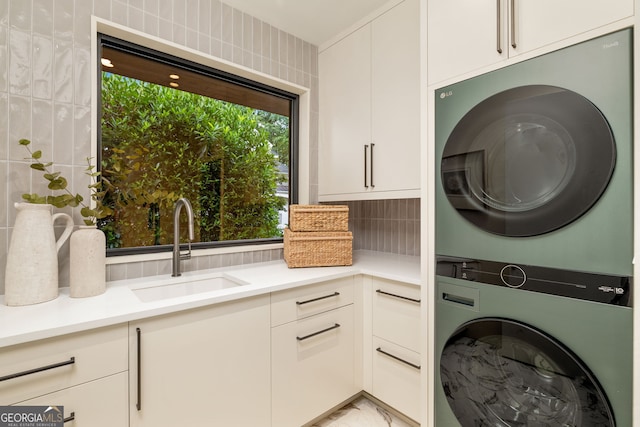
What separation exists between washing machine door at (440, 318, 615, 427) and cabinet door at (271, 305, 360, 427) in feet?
1.87

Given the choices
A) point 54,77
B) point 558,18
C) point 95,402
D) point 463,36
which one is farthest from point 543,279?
point 54,77

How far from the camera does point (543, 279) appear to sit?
1035 mm

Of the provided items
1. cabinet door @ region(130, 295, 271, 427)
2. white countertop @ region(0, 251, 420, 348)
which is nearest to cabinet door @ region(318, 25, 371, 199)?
white countertop @ region(0, 251, 420, 348)

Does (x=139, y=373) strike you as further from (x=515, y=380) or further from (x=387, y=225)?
(x=387, y=225)

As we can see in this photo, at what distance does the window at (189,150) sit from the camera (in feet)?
5.24

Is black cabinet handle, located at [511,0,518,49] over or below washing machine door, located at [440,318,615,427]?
over

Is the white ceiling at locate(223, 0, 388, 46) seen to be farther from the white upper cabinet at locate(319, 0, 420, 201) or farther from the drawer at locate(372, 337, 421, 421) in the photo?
the drawer at locate(372, 337, 421, 421)

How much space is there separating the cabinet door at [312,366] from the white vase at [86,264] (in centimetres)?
77

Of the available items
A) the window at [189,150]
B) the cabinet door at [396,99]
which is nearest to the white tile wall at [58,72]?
the window at [189,150]

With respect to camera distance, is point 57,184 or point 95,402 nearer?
point 95,402

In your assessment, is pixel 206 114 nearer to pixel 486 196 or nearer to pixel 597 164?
pixel 486 196

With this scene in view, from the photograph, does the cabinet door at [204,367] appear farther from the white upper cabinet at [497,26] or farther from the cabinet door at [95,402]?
the white upper cabinet at [497,26]

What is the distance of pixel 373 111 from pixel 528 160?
1.07m

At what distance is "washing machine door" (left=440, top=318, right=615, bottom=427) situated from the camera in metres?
0.97
